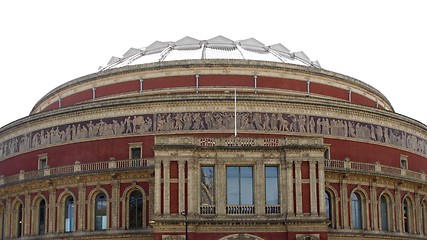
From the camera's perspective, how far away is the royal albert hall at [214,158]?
145ft

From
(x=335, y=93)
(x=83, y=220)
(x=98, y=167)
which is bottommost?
(x=83, y=220)

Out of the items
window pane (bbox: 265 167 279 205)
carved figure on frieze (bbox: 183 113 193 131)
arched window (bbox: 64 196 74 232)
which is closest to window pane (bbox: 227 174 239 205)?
window pane (bbox: 265 167 279 205)

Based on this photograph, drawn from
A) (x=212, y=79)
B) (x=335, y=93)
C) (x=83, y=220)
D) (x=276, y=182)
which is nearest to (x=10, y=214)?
(x=83, y=220)

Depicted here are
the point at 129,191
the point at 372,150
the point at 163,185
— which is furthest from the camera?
the point at 372,150

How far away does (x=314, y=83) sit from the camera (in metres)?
59.3

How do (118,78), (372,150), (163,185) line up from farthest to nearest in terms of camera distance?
1. (118,78)
2. (372,150)
3. (163,185)

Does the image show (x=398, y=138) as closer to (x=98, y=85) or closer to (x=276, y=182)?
(x=276, y=182)

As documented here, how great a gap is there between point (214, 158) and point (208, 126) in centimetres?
704

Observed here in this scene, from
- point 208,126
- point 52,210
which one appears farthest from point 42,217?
point 208,126

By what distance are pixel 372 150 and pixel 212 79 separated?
13203mm

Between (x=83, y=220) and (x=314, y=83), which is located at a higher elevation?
(x=314, y=83)

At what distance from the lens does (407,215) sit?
187ft

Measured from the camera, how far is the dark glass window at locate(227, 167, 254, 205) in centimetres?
4447

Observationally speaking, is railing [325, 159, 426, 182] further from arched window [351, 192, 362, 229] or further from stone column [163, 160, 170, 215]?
stone column [163, 160, 170, 215]
